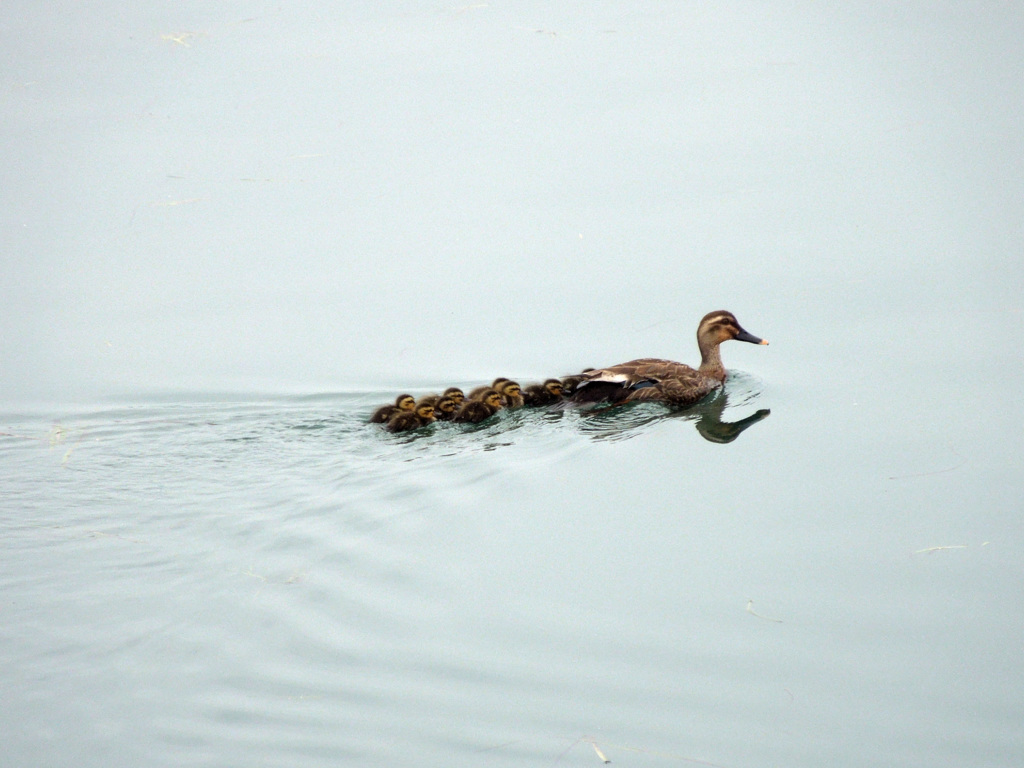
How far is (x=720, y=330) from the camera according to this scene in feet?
25.0

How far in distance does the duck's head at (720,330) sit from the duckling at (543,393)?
107 centimetres

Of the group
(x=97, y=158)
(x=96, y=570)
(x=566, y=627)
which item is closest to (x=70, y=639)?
(x=96, y=570)

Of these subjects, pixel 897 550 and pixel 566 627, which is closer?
pixel 566 627

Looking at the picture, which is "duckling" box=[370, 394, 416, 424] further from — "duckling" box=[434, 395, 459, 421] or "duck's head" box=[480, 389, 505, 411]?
"duck's head" box=[480, 389, 505, 411]

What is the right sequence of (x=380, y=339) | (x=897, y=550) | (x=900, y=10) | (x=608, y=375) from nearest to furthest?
(x=897, y=550) < (x=608, y=375) < (x=380, y=339) < (x=900, y=10)

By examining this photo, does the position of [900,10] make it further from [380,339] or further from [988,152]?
[380,339]

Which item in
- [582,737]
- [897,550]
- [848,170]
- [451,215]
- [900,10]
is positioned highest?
[900,10]

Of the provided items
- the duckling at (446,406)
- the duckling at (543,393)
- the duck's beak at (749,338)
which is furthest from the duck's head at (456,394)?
the duck's beak at (749,338)

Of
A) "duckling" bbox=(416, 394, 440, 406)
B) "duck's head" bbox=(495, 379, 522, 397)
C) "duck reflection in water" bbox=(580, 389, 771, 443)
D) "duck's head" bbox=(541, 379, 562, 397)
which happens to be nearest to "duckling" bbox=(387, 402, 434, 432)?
"duckling" bbox=(416, 394, 440, 406)

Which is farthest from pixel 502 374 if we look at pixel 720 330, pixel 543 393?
pixel 720 330

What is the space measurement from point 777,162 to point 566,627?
5902 millimetres

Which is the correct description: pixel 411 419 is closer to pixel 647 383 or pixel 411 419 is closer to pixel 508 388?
pixel 508 388

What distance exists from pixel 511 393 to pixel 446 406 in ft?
1.28

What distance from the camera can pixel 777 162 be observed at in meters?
9.51
